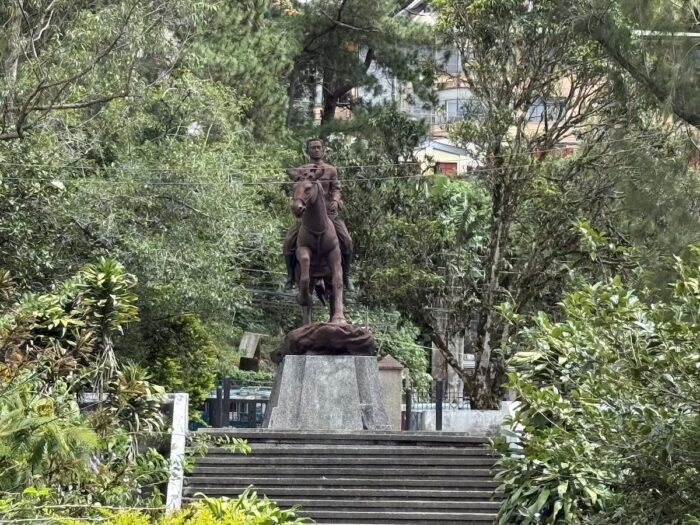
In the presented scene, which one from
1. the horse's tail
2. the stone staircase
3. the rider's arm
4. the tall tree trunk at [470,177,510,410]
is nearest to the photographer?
the stone staircase

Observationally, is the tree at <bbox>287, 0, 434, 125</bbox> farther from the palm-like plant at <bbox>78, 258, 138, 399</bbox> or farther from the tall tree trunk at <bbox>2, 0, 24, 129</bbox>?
the palm-like plant at <bbox>78, 258, 138, 399</bbox>

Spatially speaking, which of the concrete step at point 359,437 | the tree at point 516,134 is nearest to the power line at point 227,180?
the tree at point 516,134

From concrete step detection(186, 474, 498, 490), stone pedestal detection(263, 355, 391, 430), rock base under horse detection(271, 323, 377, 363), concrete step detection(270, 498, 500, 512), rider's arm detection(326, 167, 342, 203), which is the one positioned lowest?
concrete step detection(270, 498, 500, 512)

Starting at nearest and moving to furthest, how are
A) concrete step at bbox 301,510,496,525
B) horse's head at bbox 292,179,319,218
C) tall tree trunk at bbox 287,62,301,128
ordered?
1. concrete step at bbox 301,510,496,525
2. horse's head at bbox 292,179,319,218
3. tall tree trunk at bbox 287,62,301,128

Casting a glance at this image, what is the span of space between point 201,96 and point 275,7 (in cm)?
1330

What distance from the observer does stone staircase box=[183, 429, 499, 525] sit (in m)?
14.8

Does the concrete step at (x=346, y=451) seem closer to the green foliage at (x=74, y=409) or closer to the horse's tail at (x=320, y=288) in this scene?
the green foliage at (x=74, y=409)

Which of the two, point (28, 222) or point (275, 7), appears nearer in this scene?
point (28, 222)

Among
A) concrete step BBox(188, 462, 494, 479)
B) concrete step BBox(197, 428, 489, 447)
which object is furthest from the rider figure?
concrete step BBox(188, 462, 494, 479)

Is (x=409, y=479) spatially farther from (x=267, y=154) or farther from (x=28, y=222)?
(x=267, y=154)

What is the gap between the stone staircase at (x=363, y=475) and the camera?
14844 millimetres

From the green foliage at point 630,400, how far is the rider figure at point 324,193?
9179 mm

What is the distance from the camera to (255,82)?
104ft

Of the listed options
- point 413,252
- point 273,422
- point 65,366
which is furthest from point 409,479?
point 413,252
